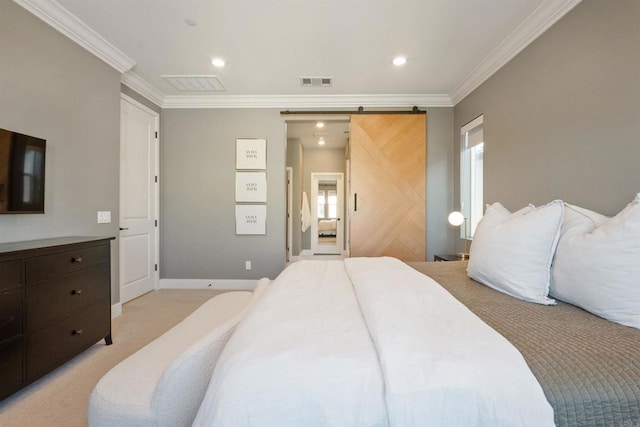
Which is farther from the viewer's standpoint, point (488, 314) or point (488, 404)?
point (488, 314)

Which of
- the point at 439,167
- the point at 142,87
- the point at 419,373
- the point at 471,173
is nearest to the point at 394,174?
the point at 439,167

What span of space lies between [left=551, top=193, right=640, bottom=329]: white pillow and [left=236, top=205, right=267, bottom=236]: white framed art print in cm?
323

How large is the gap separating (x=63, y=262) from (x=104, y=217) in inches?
38.3

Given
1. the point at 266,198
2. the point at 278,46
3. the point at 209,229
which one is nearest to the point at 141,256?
the point at 209,229

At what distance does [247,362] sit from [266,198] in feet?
10.7

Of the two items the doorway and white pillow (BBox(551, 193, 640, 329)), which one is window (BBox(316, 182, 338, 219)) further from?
white pillow (BBox(551, 193, 640, 329))

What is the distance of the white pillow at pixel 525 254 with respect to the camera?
1.35m

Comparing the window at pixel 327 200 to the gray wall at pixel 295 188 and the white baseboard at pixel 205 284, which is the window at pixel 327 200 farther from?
the white baseboard at pixel 205 284

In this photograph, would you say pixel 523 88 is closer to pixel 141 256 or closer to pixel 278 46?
pixel 278 46

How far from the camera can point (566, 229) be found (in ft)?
4.59

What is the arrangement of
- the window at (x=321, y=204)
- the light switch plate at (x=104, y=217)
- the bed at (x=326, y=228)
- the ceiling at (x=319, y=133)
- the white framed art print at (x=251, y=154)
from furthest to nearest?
the bed at (x=326, y=228) → the window at (x=321, y=204) → the ceiling at (x=319, y=133) → the white framed art print at (x=251, y=154) → the light switch plate at (x=104, y=217)

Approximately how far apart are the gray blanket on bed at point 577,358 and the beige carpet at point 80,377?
216cm

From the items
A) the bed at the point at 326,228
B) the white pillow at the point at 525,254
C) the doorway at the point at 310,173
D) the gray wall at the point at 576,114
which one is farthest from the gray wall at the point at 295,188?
the white pillow at the point at 525,254

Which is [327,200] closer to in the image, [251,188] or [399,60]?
[251,188]
